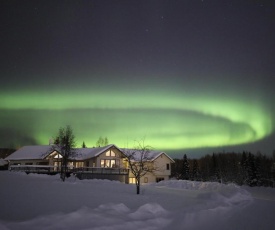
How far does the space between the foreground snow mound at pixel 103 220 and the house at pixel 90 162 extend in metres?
29.9

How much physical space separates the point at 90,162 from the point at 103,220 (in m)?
44.1

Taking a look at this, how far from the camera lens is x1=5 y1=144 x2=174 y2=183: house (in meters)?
47.9

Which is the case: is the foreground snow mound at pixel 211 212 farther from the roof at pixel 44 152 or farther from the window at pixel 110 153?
the roof at pixel 44 152

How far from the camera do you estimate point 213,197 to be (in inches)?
1066

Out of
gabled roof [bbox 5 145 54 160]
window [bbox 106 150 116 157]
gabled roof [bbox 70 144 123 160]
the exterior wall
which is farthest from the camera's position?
gabled roof [bbox 5 145 54 160]

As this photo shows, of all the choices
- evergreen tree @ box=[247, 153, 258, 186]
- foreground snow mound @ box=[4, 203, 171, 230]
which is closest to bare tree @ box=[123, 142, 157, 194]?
foreground snow mound @ box=[4, 203, 171, 230]

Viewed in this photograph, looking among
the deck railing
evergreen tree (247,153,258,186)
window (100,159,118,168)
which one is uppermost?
window (100,159,118,168)

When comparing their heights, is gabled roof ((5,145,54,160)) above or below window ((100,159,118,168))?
above

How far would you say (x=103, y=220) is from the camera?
47.6 feet

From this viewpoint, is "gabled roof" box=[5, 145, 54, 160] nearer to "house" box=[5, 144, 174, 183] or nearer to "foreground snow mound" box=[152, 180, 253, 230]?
"house" box=[5, 144, 174, 183]

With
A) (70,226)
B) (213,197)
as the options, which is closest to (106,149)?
(213,197)

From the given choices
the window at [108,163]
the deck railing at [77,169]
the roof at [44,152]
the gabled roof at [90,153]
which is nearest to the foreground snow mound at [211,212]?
the deck railing at [77,169]

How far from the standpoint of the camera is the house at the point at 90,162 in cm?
4794

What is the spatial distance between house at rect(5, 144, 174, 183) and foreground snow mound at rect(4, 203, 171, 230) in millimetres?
29896
